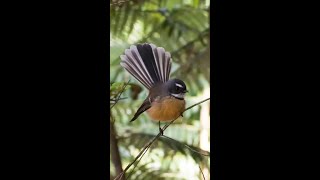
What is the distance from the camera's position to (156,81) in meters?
1.18

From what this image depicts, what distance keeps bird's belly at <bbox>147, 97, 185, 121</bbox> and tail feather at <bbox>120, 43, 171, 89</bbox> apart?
0.14 feet

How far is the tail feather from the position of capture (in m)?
1.18

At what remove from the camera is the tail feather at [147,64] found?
118 centimetres

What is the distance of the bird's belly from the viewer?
1167 mm

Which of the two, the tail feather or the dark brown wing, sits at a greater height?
the tail feather

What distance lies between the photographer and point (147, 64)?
1.19 meters

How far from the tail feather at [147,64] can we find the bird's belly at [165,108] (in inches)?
1.7

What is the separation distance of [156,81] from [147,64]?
41 mm

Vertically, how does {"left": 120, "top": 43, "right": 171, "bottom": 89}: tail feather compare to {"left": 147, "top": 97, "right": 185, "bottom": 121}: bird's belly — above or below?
above

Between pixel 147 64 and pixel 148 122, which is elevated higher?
pixel 147 64

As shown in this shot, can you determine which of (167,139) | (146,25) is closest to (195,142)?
(167,139)

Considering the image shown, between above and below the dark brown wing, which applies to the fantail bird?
above
